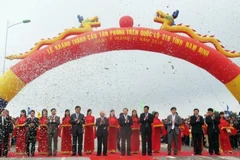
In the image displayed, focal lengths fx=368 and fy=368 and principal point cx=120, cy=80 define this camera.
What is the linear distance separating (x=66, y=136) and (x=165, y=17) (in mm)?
6105

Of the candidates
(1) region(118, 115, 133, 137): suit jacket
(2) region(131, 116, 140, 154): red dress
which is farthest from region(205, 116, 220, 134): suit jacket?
(1) region(118, 115, 133, 137): suit jacket

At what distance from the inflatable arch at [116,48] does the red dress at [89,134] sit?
2624mm

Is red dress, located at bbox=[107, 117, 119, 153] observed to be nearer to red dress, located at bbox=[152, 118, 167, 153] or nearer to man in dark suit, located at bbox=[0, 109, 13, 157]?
red dress, located at bbox=[152, 118, 167, 153]

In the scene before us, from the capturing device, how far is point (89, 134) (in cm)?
1292

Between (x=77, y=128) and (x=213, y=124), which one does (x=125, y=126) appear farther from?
(x=213, y=124)

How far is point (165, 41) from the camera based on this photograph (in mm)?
13961

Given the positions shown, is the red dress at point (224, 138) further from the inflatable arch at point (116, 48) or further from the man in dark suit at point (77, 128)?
the man in dark suit at point (77, 128)

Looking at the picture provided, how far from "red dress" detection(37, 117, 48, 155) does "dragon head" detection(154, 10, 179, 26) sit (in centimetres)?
599

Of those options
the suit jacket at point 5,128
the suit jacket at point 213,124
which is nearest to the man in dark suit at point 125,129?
the suit jacket at point 213,124

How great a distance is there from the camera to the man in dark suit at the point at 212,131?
1208 centimetres

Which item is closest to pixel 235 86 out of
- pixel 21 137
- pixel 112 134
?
pixel 112 134

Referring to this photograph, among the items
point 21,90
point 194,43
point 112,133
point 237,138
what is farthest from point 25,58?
point 237,138

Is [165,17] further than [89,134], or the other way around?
[165,17]

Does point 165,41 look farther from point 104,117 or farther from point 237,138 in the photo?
point 237,138
